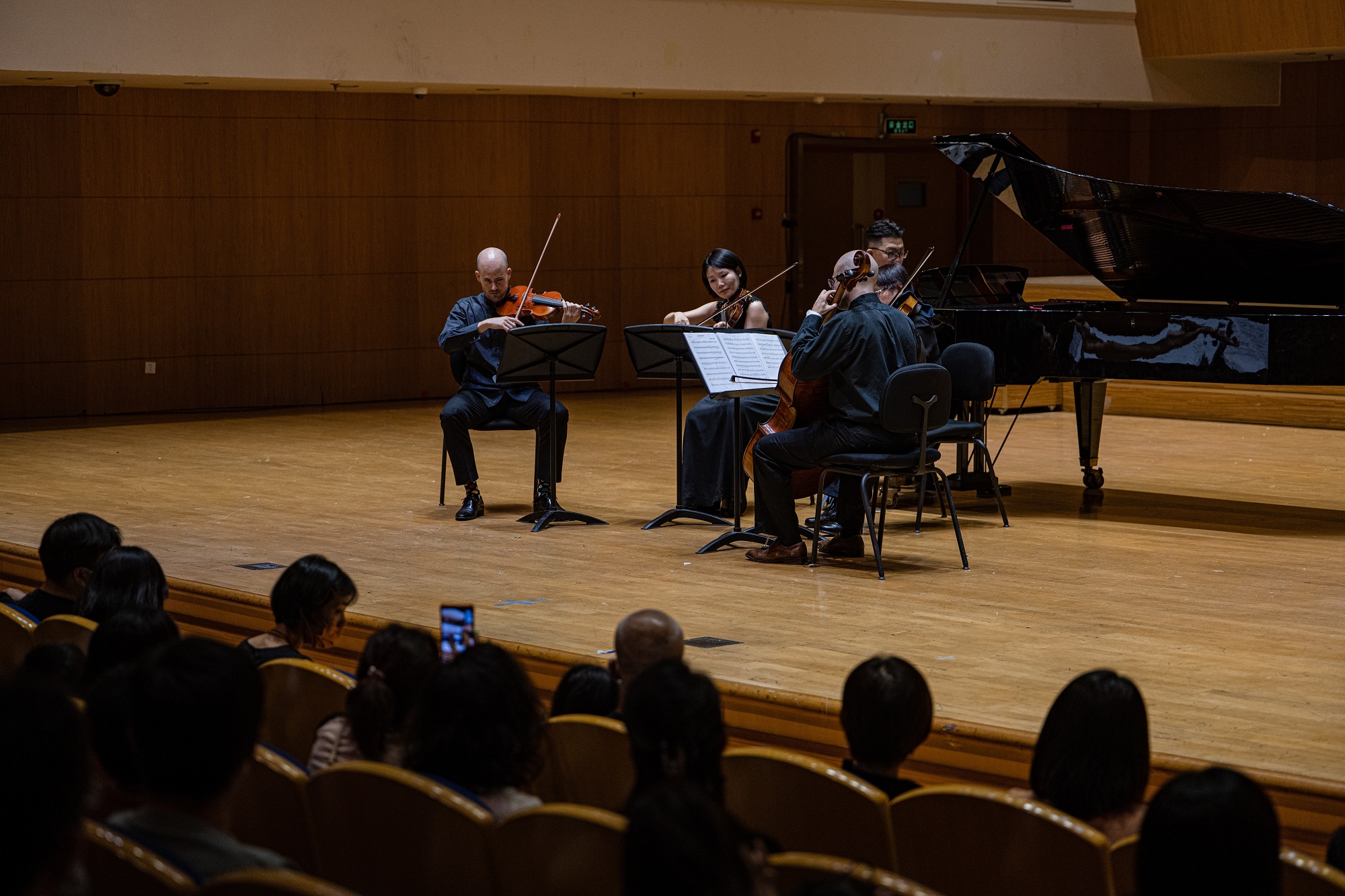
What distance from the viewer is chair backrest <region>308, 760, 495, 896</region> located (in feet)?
6.54

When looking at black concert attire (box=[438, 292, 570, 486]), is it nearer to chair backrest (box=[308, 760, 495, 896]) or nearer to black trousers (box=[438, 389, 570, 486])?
black trousers (box=[438, 389, 570, 486])

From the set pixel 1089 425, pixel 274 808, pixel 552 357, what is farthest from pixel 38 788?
pixel 1089 425

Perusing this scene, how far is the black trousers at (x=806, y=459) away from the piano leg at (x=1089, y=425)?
1.71 meters

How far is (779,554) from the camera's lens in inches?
217

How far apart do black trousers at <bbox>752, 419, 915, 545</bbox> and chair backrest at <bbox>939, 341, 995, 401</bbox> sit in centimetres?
96

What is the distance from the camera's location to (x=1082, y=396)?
700cm

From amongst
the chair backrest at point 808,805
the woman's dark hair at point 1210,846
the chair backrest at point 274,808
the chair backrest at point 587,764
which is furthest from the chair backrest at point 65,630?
the woman's dark hair at point 1210,846

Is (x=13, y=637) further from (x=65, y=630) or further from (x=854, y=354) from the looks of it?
(x=854, y=354)

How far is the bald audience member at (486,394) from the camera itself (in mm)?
6441

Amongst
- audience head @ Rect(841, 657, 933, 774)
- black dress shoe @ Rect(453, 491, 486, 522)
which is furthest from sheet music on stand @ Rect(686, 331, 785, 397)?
audience head @ Rect(841, 657, 933, 774)

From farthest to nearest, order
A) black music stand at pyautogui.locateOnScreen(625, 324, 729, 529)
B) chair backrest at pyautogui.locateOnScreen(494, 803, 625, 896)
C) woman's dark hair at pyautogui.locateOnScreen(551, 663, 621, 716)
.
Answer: black music stand at pyautogui.locateOnScreen(625, 324, 729, 529) < woman's dark hair at pyautogui.locateOnScreen(551, 663, 621, 716) < chair backrest at pyautogui.locateOnScreen(494, 803, 625, 896)

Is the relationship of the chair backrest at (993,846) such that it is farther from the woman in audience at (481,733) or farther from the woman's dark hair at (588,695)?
the woman's dark hair at (588,695)

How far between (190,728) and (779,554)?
3.69 m

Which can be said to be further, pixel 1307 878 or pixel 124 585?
pixel 124 585
